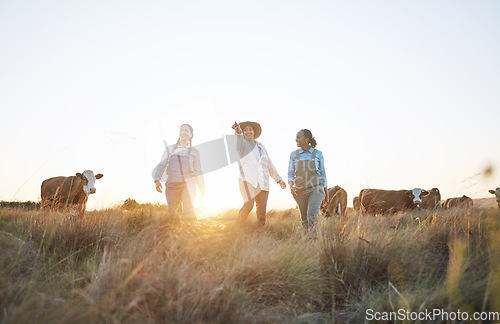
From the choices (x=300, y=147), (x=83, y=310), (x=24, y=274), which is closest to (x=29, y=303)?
(x=83, y=310)

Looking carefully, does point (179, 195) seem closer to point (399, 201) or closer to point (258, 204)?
point (258, 204)

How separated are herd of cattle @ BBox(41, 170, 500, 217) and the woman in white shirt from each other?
1939 millimetres

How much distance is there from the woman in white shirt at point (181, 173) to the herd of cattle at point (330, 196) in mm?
1939

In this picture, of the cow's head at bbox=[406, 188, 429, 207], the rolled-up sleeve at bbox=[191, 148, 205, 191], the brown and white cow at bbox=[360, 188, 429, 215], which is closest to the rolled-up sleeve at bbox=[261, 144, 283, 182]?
the rolled-up sleeve at bbox=[191, 148, 205, 191]

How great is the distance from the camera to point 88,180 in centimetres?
1320

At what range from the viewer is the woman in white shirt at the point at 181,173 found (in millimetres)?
7441

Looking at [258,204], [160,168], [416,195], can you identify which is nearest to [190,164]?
[160,168]

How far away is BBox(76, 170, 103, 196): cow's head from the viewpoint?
1298 cm

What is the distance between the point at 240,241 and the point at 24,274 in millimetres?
2652

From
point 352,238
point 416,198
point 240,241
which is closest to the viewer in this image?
point 352,238

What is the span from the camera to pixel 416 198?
20344 millimetres

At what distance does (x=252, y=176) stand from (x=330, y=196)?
8.46m

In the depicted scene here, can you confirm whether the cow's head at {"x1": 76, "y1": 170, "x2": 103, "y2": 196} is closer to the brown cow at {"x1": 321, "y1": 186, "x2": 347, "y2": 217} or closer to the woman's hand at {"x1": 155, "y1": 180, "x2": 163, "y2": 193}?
the woman's hand at {"x1": 155, "y1": 180, "x2": 163, "y2": 193}

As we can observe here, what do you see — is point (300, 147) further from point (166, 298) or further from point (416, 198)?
point (416, 198)
